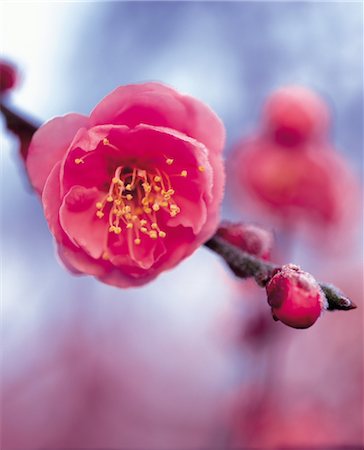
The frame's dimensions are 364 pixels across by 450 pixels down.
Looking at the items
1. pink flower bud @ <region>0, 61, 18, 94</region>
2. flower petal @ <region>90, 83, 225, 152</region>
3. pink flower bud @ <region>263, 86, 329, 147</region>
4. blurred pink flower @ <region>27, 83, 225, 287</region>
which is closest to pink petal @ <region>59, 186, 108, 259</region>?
blurred pink flower @ <region>27, 83, 225, 287</region>

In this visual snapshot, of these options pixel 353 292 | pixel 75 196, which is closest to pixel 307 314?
pixel 75 196

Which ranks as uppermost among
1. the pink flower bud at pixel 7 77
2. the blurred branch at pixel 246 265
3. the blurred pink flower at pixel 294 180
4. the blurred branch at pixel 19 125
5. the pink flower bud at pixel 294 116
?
the pink flower bud at pixel 7 77

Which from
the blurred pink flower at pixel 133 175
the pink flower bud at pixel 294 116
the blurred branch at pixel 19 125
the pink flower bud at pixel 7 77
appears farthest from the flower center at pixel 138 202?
the pink flower bud at pixel 294 116

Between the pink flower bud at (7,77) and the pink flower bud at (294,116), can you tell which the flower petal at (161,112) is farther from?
→ the pink flower bud at (294,116)

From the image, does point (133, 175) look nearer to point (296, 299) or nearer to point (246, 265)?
point (246, 265)

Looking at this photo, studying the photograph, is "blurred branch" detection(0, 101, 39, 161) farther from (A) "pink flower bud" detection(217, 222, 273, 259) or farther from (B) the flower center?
(A) "pink flower bud" detection(217, 222, 273, 259)

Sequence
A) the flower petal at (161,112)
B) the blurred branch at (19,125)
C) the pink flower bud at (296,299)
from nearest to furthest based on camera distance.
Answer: the pink flower bud at (296,299) → the flower petal at (161,112) → the blurred branch at (19,125)
